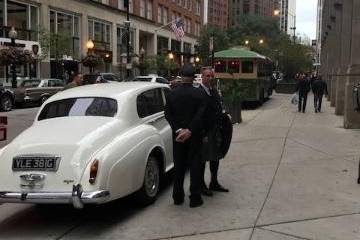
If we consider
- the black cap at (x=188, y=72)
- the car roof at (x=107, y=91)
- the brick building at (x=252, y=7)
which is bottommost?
the car roof at (x=107, y=91)

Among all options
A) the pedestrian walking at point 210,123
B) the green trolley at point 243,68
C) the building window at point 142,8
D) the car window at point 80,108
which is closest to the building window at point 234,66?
the green trolley at point 243,68

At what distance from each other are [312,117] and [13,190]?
1630cm

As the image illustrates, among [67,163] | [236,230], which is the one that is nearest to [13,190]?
[67,163]

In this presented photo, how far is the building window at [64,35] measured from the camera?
133ft

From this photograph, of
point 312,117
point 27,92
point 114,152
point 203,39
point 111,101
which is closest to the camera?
point 114,152

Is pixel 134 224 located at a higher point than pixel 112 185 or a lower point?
lower

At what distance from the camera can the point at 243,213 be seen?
7.22 m

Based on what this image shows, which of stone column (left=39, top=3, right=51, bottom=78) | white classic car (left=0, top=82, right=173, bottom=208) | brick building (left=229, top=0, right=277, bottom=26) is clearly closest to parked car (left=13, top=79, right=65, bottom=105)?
stone column (left=39, top=3, right=51, bottom=78)

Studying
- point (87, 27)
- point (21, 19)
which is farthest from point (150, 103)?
point (87, 27)

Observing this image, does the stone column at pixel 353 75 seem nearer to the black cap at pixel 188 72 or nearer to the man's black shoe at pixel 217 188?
the man's black shoe at pixel 217 188

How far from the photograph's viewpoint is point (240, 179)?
934 centimetres

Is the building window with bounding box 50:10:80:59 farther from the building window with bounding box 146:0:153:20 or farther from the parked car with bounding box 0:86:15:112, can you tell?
the building window with bounding box 146:0:153:20

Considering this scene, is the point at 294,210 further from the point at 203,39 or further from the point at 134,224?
the point at 203,39

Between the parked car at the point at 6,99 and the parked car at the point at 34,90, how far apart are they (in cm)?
139
